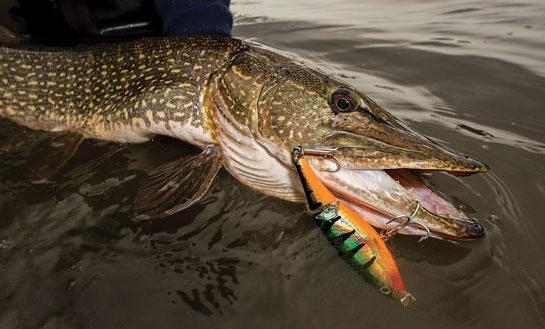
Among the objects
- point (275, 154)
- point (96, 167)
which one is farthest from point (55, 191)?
point (275, 154)

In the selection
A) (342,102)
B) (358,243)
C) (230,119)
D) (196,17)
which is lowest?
(358,243)

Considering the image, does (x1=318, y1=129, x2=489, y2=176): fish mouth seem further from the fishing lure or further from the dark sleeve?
the dark sleeve

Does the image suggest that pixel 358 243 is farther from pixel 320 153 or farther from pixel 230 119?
pixel 230 119

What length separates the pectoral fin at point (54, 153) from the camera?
84.7 inches

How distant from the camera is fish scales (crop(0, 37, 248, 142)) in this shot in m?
2.09

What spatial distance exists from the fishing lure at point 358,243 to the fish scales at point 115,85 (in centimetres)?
89

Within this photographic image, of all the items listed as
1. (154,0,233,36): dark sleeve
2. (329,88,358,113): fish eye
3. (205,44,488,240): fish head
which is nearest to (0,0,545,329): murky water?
(205,44,488,240): fish head

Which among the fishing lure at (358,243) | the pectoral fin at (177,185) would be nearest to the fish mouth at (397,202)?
the fishing lure at (358,243)

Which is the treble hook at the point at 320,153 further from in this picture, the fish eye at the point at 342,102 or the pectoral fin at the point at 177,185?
the pectoral fin at the point at 177,185

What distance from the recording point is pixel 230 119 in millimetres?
1918

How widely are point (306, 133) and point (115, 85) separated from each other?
133 centimetres

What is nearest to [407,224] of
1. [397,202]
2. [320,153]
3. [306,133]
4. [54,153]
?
[397,202]

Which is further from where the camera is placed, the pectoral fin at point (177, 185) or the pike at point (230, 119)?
the pectoral fin at point (177, 185)

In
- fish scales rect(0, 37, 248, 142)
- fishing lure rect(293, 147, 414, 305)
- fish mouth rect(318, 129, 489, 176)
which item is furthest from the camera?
fish scales rect(0, 37, 248, 142)
